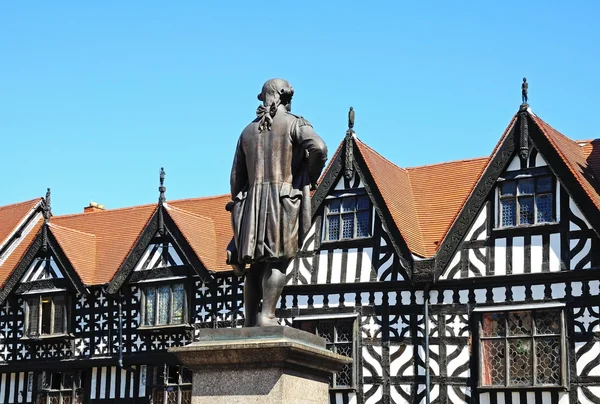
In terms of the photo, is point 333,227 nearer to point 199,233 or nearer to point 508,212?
point 508,212

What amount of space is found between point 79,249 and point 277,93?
65.4ft

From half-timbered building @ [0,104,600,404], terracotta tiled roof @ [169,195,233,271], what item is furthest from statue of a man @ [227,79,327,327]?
terracotta tiled roof @ [169,195,233,271]

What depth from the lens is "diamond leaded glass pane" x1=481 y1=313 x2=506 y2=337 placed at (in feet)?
69.9

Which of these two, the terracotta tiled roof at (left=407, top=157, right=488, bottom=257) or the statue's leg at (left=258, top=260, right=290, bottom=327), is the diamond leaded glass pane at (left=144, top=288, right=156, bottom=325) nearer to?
the terracotta tiled roof at (left=407, top=157, right=488, bottom=257)

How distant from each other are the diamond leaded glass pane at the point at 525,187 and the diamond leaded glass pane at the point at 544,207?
25cm

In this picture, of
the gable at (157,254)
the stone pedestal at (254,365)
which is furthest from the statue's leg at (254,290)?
the gable at (157,254)

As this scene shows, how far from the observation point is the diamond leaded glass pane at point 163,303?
84.6 feet

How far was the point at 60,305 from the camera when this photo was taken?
27.6 m

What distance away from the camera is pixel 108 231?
30297 mm

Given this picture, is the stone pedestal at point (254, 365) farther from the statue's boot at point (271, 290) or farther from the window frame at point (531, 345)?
the window frame at point (531, 345)

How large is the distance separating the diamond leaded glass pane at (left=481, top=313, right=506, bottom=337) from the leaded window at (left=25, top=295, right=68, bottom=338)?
11.4 meters

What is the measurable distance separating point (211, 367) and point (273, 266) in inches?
42.4

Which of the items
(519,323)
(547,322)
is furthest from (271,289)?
(519,323)

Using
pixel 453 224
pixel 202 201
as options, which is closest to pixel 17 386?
pixel 202 201
